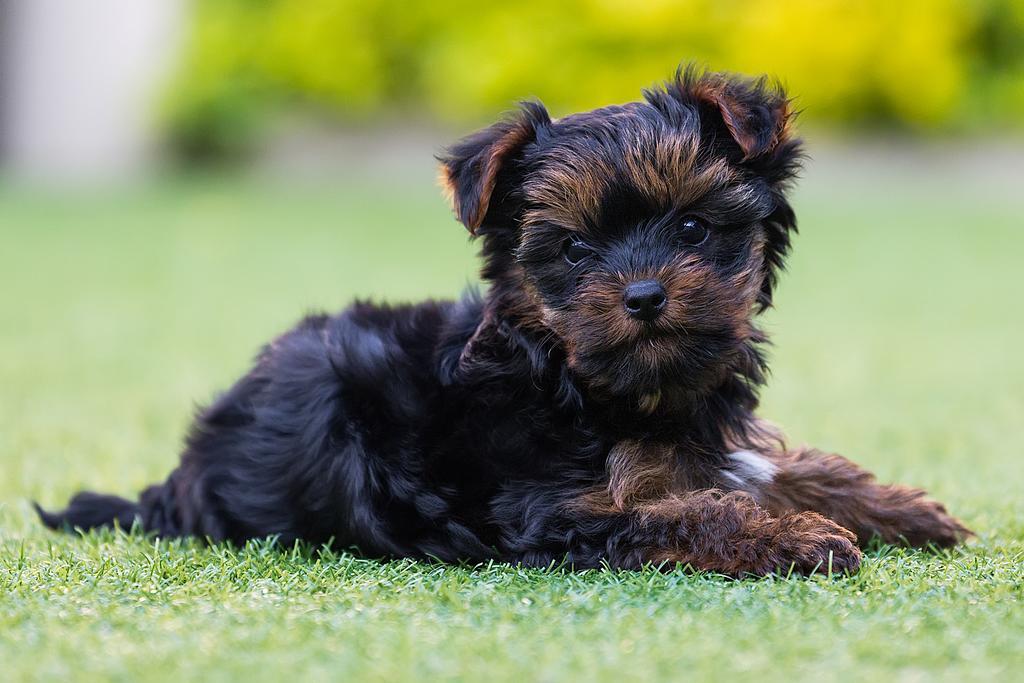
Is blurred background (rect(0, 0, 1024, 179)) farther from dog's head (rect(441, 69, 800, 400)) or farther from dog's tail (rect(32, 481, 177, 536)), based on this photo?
dog's tail (rect(32, 481, 177, 536))

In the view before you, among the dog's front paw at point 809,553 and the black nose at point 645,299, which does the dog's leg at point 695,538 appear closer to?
the dog's front paw at point 809,553

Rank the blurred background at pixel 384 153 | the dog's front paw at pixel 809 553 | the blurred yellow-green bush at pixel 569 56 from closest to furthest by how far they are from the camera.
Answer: the dog's front paw at pixel 809 553 → the blurred background at pixel 384 153 → the blurred yellow-green bush at pixel 569 56

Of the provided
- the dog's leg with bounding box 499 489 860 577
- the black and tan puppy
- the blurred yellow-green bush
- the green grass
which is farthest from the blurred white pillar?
the dog's leg with bounding box 499 489 860 577

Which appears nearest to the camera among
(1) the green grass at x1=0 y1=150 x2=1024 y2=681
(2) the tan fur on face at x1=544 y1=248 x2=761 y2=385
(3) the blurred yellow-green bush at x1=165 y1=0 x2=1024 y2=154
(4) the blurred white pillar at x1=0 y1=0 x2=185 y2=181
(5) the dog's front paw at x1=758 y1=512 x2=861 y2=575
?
(1) the green grass at x1=0 y1=150 x2=1024 y2=681

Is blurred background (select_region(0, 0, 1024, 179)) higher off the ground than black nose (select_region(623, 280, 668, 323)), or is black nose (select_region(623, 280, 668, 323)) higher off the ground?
blurred background (select_region(0, 0, 1024, 179))

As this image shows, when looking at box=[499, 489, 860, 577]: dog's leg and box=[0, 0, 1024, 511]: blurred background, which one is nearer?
box=[499, 489, 860, 577]: dog's leg

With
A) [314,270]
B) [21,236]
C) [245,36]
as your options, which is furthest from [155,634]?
[245,36]

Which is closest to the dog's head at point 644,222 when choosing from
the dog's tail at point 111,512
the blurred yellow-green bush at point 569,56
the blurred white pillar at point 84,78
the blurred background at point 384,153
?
the dog's tail at point 111,512
